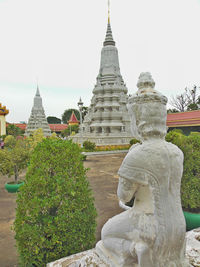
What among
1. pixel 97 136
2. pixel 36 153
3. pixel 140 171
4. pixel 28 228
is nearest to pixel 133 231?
pixel 140 171

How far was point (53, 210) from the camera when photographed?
8.23 ft

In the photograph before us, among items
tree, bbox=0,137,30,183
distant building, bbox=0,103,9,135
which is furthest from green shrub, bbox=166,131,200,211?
distant building, bbox=0,103,9,135

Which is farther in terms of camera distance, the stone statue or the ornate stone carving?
the ornate stone carving

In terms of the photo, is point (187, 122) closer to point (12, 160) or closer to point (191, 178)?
point (191, 178)

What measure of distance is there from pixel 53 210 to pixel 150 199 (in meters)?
1.35

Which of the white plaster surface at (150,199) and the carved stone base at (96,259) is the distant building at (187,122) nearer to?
the carved stone base at (96,259)

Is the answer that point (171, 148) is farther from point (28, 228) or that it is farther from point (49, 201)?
point (28, 228)

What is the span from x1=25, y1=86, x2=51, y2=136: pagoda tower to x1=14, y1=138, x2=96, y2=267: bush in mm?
33139

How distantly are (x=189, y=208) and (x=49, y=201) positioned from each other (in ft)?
10.5

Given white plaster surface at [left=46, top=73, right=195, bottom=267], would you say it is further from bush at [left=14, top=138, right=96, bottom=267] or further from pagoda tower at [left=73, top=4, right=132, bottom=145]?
pagoda tower at [left=73, top=4, right=132, bottom=145]

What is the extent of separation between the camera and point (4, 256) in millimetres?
3162

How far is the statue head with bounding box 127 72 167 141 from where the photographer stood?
187 centimetres

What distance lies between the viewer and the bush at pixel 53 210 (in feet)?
7.45

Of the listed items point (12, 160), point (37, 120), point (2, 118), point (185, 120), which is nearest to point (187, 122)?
point (185, 120)
